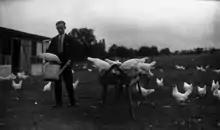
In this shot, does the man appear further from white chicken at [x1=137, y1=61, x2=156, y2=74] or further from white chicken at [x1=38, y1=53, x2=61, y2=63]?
white chicken at [x1=137, y1=61, x2=156, y2=74]

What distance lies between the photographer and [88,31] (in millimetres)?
3246

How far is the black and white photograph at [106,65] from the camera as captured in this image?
10.5ft

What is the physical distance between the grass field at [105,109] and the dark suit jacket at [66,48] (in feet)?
0.46

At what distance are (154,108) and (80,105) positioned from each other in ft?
2.51

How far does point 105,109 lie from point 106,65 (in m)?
0.45

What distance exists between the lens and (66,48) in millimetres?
3252

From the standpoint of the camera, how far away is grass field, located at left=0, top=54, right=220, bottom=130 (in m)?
3.21

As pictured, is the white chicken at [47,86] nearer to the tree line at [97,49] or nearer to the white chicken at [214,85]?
the tree line at [97,49]

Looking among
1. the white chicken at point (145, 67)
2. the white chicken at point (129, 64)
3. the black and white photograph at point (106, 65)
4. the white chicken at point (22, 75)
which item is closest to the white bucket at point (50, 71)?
the black and white photograph at point (106, 65)

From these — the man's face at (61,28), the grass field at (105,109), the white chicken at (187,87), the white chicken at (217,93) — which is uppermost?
the man's face at (61,28)

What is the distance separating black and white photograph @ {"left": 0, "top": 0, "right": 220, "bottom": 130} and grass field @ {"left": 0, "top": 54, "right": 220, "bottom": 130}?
0.01 metres

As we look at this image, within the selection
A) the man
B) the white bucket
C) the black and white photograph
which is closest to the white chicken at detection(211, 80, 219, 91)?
the black and white photograph

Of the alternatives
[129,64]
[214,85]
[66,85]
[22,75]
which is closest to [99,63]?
[129,64]

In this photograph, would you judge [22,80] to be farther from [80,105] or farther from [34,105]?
[80,105]
